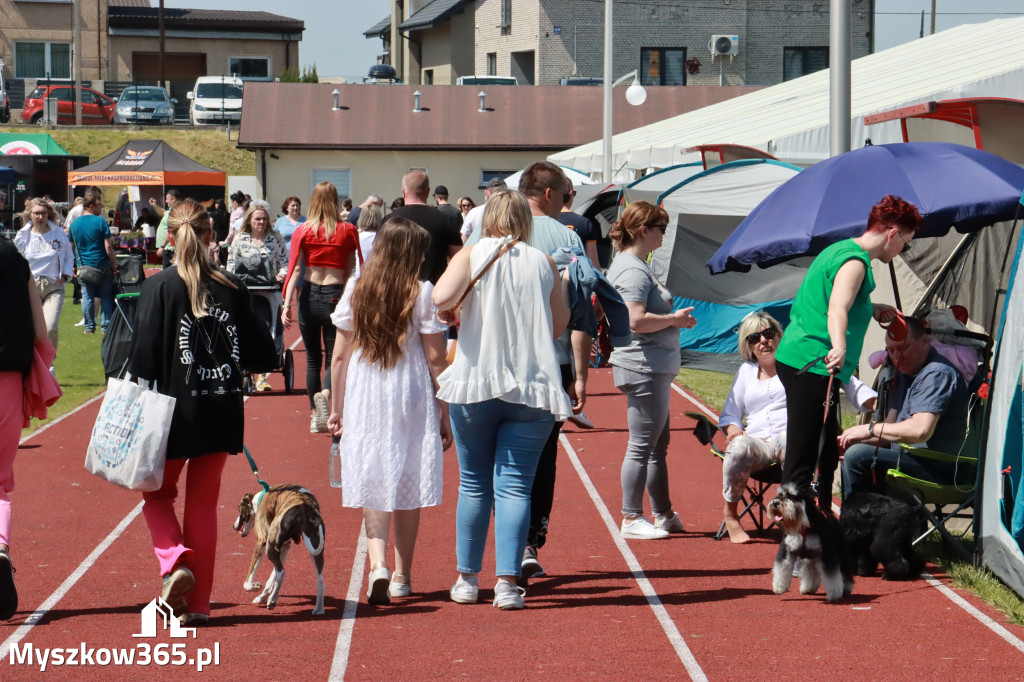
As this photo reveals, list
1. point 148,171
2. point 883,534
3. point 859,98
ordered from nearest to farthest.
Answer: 1. point 883,534
2. point 859,98
3. point 148,171

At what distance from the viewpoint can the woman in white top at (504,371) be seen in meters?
5.61

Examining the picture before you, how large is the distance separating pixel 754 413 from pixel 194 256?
348 cm

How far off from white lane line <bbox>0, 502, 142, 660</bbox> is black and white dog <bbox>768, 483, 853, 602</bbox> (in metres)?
3.32

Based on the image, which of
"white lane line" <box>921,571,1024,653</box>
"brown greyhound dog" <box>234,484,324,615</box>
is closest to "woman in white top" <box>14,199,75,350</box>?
"brown greyhound dog" <box>234,484,324,615</box>

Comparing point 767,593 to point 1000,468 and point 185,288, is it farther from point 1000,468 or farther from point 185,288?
point 185,288

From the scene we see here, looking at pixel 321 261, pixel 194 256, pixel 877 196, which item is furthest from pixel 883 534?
pixel 321 261

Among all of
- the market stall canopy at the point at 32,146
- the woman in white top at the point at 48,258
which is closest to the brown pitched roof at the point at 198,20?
the market stall canopy at the point at 32,146

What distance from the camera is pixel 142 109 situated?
156 ft

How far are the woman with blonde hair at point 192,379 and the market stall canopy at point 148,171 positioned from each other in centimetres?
2578

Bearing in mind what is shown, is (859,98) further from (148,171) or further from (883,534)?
(148,171)

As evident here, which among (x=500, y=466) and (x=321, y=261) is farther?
(x=321, y=261)

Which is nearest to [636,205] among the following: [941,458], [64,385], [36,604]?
[941,458]

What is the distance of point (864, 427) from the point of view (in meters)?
6.88

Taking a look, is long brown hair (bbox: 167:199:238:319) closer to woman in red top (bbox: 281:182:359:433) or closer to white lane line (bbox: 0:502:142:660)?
white lane line (bbox: 0:502:142:660)
